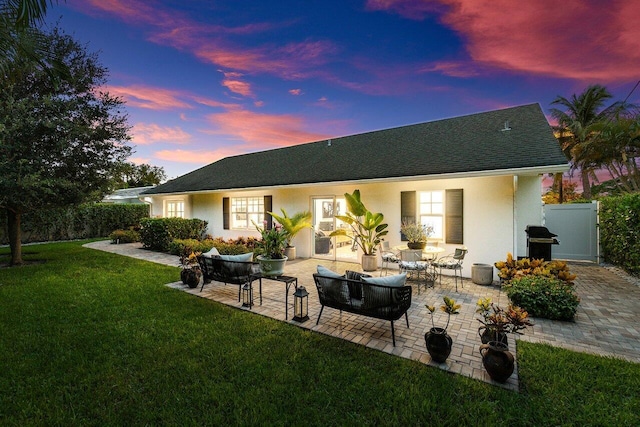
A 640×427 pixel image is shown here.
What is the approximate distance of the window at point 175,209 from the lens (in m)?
16.0

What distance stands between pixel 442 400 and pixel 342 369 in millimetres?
1161

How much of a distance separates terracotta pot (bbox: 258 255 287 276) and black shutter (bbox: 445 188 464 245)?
5.32 meters

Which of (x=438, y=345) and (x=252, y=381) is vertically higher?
(x=438, y=345)

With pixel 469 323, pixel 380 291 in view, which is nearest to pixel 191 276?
pixel 380 291

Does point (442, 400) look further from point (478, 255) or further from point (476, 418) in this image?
point (478, 255)

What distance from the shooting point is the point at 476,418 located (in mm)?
2592

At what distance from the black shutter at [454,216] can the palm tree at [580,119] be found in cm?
2122

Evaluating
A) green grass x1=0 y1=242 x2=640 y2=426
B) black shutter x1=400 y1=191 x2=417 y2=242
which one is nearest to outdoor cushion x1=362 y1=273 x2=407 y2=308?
green grass x1=0 y1=242 x2=640 y2=426

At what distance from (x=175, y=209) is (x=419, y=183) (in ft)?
46.8

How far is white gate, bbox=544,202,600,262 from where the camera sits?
10.2 m

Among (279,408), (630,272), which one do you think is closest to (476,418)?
(279,408)

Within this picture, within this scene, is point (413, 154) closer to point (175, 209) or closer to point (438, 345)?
point (438, 345)

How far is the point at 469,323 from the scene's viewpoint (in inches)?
190

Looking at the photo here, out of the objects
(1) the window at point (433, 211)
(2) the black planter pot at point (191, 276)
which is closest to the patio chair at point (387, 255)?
(1) the window at point (433, 211)
